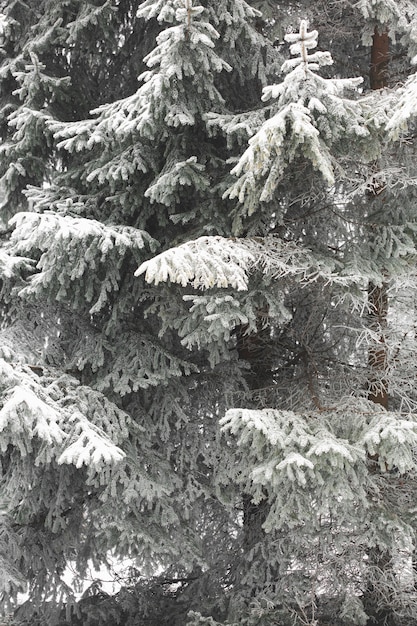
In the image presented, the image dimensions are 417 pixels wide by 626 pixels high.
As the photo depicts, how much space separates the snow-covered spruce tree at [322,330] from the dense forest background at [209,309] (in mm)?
21

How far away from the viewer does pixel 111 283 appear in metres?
4.68

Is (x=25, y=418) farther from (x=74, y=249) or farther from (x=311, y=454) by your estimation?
(x=311, y=454)

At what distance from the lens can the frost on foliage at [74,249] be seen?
399 centimetres

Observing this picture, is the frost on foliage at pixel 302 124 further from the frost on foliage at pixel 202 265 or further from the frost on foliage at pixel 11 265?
the frost on foliage at pixel 11 265

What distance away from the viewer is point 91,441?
3783 mm

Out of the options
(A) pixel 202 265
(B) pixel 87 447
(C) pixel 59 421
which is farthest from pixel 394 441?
(C) pixel 59 421

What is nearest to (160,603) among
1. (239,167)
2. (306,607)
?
(306,607)

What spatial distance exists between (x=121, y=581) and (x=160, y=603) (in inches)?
18.4

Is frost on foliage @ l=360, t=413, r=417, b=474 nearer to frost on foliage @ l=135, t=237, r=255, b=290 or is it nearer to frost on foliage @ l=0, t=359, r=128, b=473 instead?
frost on foliage @ l=135, t=237, r=255, b=290

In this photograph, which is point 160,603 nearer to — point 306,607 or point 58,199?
point 306,607

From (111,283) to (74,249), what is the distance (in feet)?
1.79

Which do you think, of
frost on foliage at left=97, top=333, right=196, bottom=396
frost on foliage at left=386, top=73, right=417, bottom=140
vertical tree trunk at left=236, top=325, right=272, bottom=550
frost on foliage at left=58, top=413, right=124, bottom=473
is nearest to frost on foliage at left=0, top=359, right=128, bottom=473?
frost on foliage at left=58, top=413, right=124, bottom=473

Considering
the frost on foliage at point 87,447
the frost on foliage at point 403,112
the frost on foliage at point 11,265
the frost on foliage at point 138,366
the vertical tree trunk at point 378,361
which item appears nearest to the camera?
the frost on foliage at point 403,112

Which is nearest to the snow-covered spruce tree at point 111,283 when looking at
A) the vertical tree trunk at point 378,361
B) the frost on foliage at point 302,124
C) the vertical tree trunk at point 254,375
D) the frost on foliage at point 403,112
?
the vertical tree trunk at point 254,375
